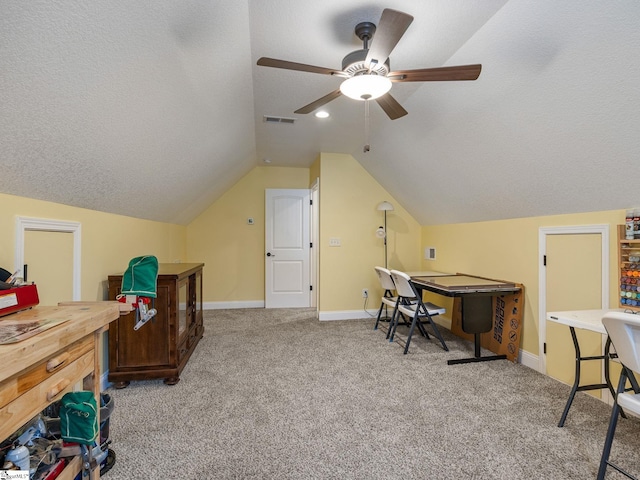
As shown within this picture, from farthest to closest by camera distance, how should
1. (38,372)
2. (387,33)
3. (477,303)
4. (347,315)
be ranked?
(347,315), (477,303), (387,33), (38,372)

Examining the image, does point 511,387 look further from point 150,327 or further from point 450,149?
point 150,327

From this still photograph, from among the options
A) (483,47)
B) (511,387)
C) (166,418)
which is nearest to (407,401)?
(511,387)

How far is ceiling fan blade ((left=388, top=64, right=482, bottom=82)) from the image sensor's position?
162cm

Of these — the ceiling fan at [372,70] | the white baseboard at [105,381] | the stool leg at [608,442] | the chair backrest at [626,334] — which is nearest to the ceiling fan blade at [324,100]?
the ceiling fan at [372,70]

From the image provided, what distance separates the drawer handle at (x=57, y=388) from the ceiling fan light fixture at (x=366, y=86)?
74.3 inches

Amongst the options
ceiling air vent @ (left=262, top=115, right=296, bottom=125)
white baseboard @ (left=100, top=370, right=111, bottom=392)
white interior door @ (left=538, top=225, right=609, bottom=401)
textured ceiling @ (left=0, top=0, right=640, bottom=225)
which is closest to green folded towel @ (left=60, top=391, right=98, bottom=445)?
textured ceiling @ (left=0, top=0, right=640, bottom=225)

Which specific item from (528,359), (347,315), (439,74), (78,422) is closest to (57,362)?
(78,422)

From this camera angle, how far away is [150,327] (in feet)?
8.02

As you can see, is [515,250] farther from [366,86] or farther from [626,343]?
[366,86]

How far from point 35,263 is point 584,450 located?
3.30 meters

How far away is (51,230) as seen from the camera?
1.92 meters

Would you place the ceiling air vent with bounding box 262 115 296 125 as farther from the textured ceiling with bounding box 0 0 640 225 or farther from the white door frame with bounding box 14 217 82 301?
the white door frame with bounding box 14 217 82 301

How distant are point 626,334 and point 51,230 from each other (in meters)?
3.07

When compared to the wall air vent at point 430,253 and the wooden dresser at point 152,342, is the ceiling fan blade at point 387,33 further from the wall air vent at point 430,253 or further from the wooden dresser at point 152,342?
the wall air vent at point 430,253
